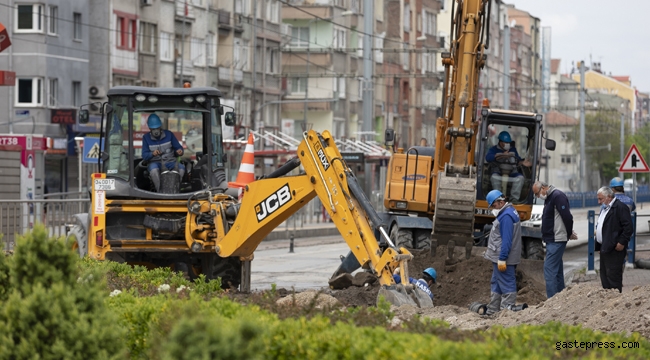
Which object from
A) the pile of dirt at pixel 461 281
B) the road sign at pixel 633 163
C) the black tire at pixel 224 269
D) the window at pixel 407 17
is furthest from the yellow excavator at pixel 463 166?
the window at pixel 407 17

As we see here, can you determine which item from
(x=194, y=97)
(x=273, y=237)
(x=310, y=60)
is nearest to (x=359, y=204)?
(x=194, y=97)

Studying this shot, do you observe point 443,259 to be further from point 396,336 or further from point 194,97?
point 396,336

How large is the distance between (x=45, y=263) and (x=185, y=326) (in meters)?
2.32

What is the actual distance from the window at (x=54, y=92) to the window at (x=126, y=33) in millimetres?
4605

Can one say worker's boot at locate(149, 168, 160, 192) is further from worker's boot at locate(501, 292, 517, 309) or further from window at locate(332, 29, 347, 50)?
window at locate(332, 29, 347, 50)

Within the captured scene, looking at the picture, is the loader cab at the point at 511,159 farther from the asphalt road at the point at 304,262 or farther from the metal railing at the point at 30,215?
the metal railing at the point at 30,215

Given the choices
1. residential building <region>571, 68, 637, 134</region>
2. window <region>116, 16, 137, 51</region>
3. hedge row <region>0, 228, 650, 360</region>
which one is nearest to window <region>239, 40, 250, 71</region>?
window <region>116, 16, 137, 51</region>

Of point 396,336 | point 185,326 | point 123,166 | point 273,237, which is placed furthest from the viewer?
point 273,237

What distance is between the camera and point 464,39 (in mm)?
21703

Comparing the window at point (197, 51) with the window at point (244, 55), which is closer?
the window at point (197, 51)

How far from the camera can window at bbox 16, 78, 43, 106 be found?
5275 centimetres

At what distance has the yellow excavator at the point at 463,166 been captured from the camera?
21.0m

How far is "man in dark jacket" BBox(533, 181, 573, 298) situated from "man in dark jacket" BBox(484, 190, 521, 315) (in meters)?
2.22

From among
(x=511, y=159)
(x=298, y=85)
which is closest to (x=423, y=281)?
(x=511, y=159)
